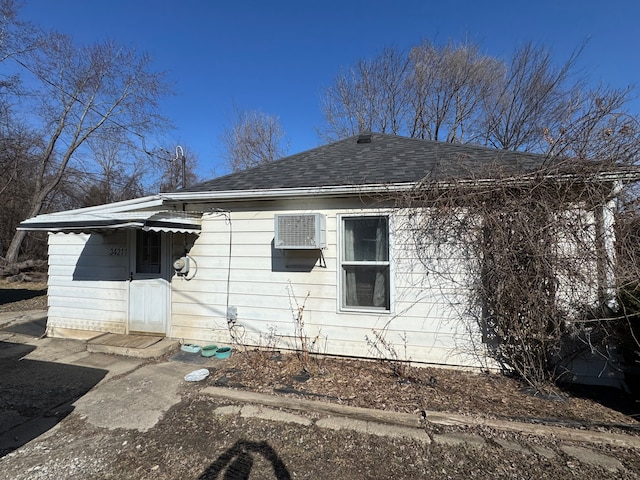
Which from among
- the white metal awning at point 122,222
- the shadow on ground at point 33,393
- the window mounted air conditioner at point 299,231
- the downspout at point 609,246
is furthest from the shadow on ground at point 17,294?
the downspout at point 609,246

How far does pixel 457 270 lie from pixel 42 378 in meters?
5.68

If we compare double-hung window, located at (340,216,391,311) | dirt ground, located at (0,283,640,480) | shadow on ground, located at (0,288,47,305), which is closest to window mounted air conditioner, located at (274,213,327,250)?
double-hung window, located at (340,216,391,311)

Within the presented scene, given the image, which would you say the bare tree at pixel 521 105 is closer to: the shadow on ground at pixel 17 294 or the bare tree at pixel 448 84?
the bare tree at pixel 448 84

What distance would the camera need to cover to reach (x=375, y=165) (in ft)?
16.6

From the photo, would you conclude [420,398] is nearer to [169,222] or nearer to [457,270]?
[457,270]

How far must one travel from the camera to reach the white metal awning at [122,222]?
434 centimetres

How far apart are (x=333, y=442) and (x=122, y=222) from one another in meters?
3.74

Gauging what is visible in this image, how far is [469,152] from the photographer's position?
5160 millimetres

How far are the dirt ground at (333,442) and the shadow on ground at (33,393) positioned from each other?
4.6 inches

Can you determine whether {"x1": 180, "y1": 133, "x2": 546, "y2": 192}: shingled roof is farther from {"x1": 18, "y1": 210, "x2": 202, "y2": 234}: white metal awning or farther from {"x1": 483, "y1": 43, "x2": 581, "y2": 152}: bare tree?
{"x1": 483, "y1": 43, "x2": 581, "y2": 152}: bare tree

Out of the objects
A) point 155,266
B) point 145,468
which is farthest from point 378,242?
point 155,266

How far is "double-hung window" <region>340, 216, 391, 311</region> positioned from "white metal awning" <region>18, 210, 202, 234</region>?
2.39 metres

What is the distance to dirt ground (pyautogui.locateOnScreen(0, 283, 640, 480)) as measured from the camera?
2.51 metres

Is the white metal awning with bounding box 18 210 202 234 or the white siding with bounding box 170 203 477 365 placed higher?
the white metal awning with bounding box 18 210 202 234
